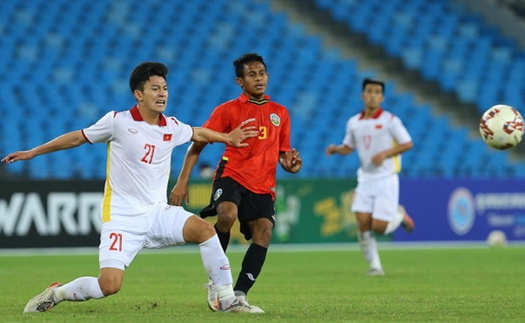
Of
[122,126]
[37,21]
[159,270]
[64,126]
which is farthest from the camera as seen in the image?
[37,21]

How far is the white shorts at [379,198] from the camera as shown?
1329 centimetres

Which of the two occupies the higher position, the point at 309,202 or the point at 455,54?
the point at 455,54

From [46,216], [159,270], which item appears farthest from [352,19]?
[159,270]

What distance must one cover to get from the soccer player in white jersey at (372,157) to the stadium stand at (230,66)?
7123 millimetres

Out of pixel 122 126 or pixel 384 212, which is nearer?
pixel 122 126

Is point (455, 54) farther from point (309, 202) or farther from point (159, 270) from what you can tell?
point (159, 270)

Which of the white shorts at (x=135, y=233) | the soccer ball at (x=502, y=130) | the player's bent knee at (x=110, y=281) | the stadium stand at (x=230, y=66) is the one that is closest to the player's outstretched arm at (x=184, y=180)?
the white shorts at (x=135, y=233)

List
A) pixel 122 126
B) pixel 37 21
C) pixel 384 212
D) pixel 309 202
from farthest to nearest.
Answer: pixel 37 21, pixel 309 202, pixel 384 212, pixel 122 126

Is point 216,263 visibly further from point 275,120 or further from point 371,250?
point 371,250

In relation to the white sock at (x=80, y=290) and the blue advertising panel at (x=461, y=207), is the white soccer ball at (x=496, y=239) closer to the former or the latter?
the blue advertising panel at (x=461, y=207)

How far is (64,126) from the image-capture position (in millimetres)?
21219

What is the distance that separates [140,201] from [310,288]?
3.51m

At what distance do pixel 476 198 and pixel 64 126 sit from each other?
7.99 metres

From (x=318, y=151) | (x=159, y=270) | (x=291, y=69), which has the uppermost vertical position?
(x=291, y=69)
